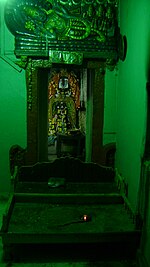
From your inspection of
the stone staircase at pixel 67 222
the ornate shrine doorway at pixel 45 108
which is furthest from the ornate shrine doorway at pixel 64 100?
the stone staircase at pixel 67 222

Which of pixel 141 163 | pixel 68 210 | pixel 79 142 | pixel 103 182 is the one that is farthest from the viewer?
pixel 79 142

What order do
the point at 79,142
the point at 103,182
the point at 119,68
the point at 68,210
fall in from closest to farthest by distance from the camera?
the point at 68,210
the point at 103,182
the point at 119,68
the point at 79,142

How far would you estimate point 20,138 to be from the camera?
5.00m

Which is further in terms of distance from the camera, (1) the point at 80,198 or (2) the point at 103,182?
(2) the point at 103,182

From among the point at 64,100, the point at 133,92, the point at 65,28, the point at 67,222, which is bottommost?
the point at 67,222

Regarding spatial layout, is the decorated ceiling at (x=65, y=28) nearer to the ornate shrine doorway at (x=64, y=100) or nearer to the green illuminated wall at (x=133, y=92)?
the green illuminated wall at (x=133, y=92)

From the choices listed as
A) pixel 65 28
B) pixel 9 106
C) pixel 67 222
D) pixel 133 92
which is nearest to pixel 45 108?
pixel 9 106

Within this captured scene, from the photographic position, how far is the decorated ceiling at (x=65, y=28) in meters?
4.66

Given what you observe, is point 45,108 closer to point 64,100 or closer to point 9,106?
point 9,106

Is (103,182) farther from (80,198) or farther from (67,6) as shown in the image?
(67,6)

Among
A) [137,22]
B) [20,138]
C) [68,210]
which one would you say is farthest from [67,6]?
[68,210]

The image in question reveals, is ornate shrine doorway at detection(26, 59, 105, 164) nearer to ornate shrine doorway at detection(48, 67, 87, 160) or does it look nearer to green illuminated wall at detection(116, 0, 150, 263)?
green illuminated wall at detection(116, 0, 150, 263)

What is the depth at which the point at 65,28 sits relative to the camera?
4730 mm

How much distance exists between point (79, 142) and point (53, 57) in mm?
3161
